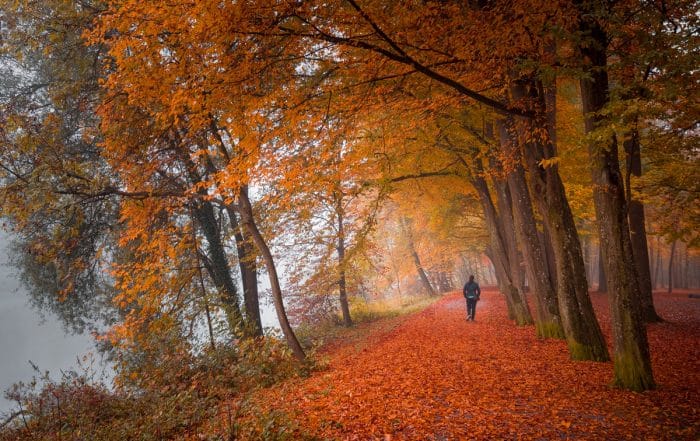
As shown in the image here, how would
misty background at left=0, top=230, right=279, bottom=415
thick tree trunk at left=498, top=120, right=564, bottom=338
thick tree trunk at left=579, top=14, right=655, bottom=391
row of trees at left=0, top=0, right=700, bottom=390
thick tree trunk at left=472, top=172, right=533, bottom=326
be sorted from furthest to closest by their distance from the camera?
misty background at left=0, top=230, right=279, bottom=415
thick tree trunk at left=472, top=172, right=533, bottom=326
thick tree trunk at left=498, top=120, right=564, bottom=338
thick tree trunk at left=579, top=14, right=655, bottom=391
row of trees at left=0, top=0, right=700, bottom=390

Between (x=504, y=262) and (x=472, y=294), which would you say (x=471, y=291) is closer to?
(x=472, y=294)

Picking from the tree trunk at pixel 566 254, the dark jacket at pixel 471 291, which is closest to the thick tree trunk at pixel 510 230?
the dark jacket at pixel 471 291

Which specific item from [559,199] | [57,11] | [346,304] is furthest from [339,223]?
[57,11]

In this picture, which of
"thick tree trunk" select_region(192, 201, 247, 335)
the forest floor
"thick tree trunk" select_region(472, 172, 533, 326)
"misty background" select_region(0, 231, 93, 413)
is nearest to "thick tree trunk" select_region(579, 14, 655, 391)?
the forest floor

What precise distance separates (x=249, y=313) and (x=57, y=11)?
28.7 ft

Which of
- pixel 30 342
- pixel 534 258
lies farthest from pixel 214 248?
pixel 30 342

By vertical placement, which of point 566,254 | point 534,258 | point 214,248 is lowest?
point 534,258

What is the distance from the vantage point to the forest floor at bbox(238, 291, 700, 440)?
421 cm

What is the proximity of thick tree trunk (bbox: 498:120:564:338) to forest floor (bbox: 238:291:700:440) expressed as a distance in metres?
0.56

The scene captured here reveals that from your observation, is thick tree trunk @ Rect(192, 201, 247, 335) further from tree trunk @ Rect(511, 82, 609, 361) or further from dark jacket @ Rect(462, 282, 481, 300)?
tree trunk @ Rect(511, 82, 609, 361)

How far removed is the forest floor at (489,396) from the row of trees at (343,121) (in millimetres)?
700

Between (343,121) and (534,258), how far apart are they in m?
5.87

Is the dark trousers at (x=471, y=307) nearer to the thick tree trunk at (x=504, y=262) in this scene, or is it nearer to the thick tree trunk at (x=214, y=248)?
the thick tree trunk at (x=504, y=262)

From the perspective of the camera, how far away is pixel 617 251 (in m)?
5.43
